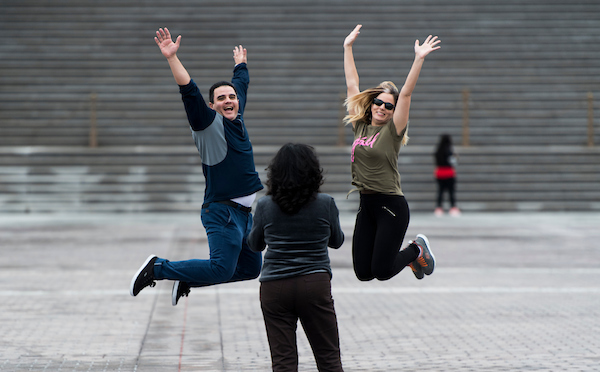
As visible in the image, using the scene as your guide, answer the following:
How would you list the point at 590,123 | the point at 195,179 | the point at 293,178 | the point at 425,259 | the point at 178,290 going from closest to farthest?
the point at 293,178 < the point at 178,290 < the point at 425,259 < the point at 195,179 < the point at 590,123

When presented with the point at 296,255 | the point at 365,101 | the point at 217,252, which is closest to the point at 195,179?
the point at 365,101

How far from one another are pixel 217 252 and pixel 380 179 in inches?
48.3

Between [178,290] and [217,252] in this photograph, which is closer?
[217,252]

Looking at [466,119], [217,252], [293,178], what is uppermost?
[466,119]

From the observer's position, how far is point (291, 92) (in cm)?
2141

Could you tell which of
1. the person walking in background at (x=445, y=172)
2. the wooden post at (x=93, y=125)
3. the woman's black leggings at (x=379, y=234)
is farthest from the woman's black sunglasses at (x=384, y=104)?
the wooden post at (x=93, y=125)

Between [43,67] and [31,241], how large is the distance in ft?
33.9

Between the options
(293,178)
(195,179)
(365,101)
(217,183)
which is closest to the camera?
(293,178)

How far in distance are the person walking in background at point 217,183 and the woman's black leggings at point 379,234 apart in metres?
0.80

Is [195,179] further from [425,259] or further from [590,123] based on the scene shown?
[425,259]

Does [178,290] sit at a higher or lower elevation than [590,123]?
lower

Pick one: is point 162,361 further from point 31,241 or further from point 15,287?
point 31,241

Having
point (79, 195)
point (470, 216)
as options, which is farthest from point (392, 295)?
point (79, 195)

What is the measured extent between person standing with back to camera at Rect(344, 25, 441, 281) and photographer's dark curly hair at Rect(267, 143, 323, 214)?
1.51m
